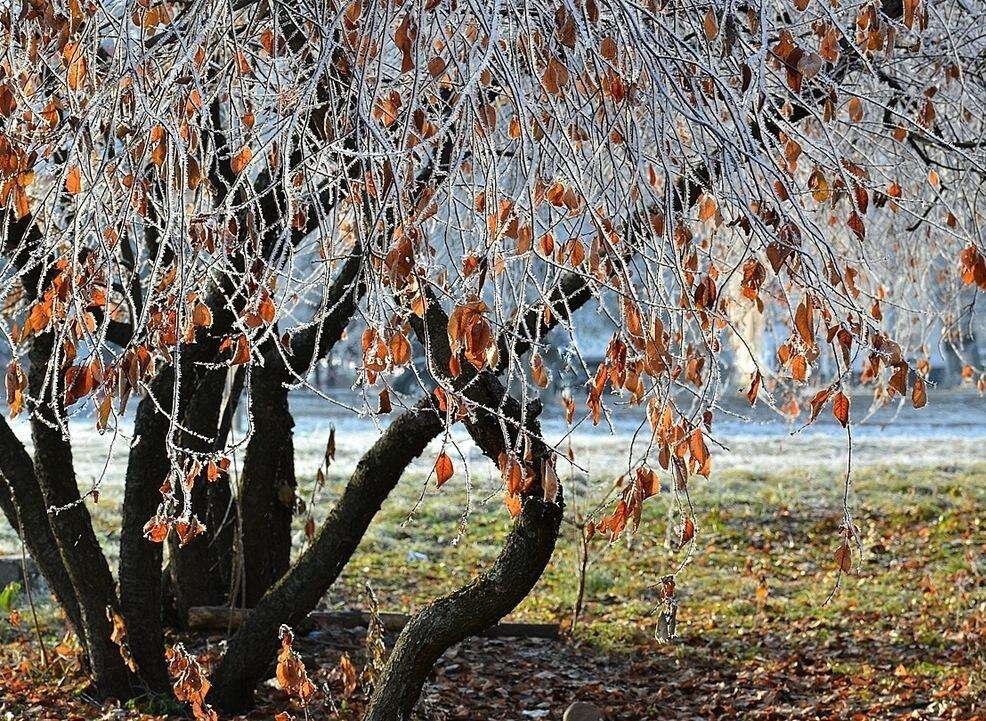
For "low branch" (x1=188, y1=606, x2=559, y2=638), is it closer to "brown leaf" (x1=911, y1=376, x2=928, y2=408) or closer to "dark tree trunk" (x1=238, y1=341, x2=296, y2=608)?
"dark tree trunk" (x1=238, y1=341, x2=296, y2=608)

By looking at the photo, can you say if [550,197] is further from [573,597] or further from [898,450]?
[898,450]

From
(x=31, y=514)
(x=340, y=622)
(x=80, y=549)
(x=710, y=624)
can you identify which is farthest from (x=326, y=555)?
(x=710, y=624)

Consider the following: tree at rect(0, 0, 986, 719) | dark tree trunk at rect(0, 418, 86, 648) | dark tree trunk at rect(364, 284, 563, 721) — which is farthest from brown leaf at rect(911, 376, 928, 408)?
dark tree trunk at rect(0, 418, 86, 648)

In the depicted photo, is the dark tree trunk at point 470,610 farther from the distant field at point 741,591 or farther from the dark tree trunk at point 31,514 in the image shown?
the dark tree trunk at point 31,514

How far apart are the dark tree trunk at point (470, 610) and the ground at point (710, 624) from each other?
0.40 metres

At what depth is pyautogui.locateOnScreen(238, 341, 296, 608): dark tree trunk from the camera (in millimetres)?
4895

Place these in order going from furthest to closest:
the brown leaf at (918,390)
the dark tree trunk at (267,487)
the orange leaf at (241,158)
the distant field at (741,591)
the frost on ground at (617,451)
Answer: the frost on ground at (617,451), the distant field at (741,591), the dark tree trunk at (267,487), the orange leaf at (241,158), the brown leaf at (918,390)

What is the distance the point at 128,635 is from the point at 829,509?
641cm

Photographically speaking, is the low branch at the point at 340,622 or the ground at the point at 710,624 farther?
the low branch at the point at 340,622

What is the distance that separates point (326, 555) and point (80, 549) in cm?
92

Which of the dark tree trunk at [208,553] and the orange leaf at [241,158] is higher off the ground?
the orange leaf at [241,158]

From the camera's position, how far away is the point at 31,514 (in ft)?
14.5

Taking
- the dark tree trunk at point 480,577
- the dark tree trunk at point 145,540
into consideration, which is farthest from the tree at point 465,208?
the dark tree trunk at point 145,540

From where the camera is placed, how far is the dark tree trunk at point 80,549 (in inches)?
170
